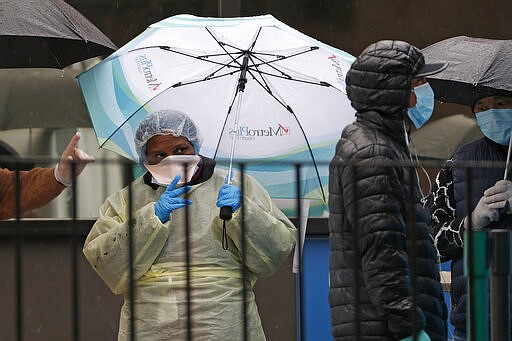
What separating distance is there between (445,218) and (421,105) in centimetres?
89

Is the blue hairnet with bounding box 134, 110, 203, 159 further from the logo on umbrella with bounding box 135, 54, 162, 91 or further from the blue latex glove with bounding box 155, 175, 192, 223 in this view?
the logo on umbrella with bounding box 135, 54, 162, 91

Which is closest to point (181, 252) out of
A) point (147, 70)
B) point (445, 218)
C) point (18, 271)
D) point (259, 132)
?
point (259, 132)

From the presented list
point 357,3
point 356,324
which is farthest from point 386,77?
point 357,3

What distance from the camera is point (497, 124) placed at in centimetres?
587

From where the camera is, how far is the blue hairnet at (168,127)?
5.47m

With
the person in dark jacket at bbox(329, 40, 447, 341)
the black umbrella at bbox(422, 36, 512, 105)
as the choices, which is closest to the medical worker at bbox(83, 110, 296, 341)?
the person in dark jacket at bbox(329, 40, 447, 341)

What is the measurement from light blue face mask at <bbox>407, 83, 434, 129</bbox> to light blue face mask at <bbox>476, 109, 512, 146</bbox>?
0.78m

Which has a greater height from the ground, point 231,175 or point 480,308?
point 231,175

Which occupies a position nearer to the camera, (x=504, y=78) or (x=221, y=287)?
(x=221, y=287)

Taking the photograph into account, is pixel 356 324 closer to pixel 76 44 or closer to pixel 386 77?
pixel 386 77

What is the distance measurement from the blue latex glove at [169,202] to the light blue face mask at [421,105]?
1.03m

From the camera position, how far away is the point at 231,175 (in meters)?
5.64

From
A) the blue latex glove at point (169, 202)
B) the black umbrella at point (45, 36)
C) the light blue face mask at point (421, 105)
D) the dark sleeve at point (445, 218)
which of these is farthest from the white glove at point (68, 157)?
the dark sleeve at point (445, 218)

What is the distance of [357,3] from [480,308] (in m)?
4.65
